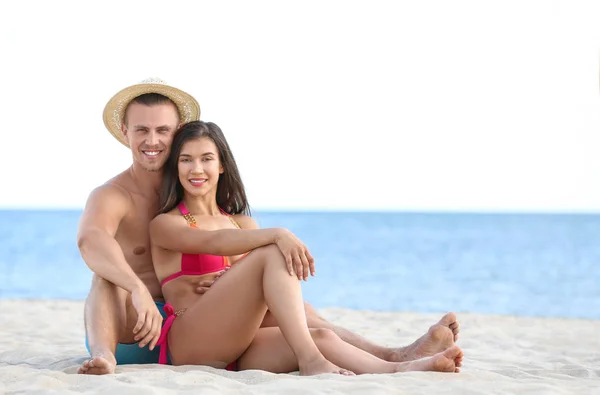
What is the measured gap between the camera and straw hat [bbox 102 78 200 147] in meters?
3.87

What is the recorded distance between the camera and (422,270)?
1758cm

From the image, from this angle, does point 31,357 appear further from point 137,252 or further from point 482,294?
point 482,294

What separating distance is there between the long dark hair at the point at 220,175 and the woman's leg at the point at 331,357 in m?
0.72

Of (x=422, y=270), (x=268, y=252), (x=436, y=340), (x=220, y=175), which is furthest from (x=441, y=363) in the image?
(x=422, y=270)

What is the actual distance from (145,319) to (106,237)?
1.59ft

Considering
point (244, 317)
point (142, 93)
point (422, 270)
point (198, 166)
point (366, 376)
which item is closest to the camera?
point (366, 376)

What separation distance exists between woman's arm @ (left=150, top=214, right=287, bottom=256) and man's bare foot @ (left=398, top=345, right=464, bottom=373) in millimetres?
779

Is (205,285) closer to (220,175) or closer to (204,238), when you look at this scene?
(204,238)

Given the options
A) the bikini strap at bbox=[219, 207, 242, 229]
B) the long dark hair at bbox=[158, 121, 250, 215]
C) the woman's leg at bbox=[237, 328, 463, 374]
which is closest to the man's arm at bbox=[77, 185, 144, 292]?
the long dark hair at bbox=[158, 121, 250, 215]

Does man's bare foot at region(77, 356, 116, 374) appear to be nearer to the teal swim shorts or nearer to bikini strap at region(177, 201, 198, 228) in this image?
the teal swim shorts

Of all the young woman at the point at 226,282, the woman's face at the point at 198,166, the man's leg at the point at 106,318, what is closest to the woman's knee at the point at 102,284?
the man's leg at the point at 106,318

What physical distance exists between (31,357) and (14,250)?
18665 millimetres

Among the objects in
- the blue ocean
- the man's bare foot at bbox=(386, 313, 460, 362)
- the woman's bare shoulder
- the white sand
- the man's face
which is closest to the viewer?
the white sand

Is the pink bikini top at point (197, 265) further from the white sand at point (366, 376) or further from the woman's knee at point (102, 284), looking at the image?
the white sand at point (366, 376)
